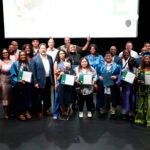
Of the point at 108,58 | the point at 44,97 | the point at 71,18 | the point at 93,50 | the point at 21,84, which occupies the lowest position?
the point at 44,97

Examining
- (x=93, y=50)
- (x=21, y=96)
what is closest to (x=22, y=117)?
(x=21, y=96)

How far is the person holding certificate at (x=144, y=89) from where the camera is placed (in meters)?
4.72

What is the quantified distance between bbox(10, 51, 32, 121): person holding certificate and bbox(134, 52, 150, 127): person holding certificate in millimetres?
1802

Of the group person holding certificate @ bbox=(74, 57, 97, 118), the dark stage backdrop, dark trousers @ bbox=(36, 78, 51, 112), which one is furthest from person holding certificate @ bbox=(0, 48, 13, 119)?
the dark stage backdrop

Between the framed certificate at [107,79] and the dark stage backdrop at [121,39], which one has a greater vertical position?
the dark stage backdrop at [121,39]

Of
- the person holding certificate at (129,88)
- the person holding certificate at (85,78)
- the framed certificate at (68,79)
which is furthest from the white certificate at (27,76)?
the person holding certificate at (129,88)

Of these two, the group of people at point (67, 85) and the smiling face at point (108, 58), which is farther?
the smiling face at point (108, 58)

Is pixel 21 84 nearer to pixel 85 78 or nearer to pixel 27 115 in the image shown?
pixel 27 115

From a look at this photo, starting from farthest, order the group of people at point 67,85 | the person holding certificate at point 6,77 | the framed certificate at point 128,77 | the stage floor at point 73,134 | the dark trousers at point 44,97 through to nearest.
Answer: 1. the dark trousers at point 44,97
2. the person holding certificate at point 6,77
3. the group of people at point 67,85
4. the framed certificate at point 128,77
5. the stage floor at point 73,134

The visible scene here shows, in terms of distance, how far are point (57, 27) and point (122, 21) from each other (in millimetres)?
1562

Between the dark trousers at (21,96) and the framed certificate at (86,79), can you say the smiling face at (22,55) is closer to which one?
the dark trousers at (21,96)

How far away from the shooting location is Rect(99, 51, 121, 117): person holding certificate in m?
5.10

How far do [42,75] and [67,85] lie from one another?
461 mm

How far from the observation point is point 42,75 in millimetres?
5125
